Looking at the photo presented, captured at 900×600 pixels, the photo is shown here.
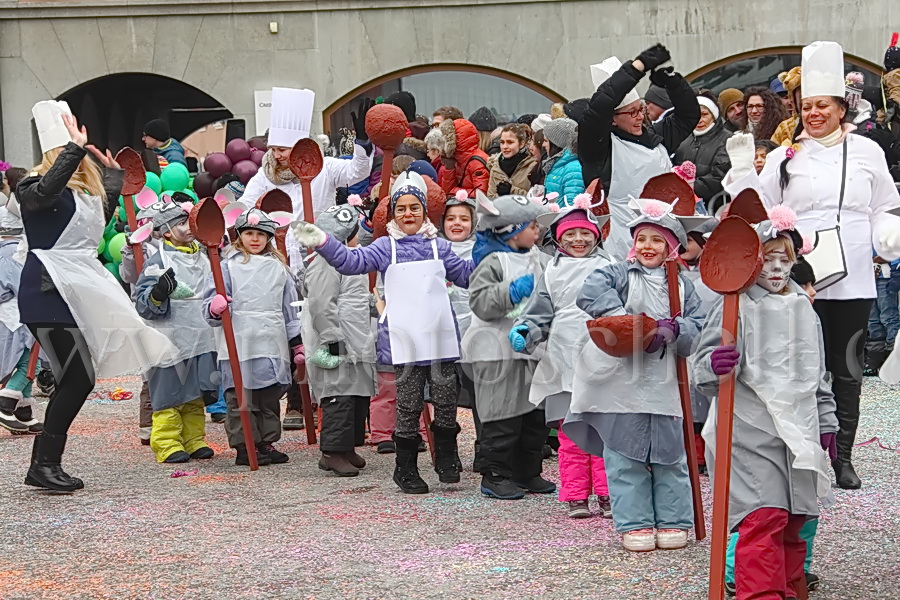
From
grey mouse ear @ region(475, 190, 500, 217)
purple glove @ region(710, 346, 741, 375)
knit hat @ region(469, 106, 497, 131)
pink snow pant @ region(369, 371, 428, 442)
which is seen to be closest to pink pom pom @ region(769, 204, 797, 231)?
purple glove @ region(710, 346, 741, 375)

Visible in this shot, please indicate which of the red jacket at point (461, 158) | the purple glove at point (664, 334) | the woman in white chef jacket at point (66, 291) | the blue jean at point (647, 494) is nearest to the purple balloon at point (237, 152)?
the red jacket at point (461, 158)

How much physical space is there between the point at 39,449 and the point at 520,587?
3230 mm

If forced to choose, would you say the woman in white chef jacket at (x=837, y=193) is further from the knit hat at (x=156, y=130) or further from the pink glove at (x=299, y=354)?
the knit hat at (x=156, y=130)

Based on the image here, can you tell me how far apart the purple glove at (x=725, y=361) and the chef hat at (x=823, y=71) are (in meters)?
2.23

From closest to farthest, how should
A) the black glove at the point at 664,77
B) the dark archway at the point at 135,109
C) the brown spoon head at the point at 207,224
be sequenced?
1. the black glove at the point at 664,77
2. the brown spoon head at the point at 207,224
3. the dark archway at the point at 135,109

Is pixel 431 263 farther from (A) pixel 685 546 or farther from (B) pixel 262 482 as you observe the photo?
(A) pixel 685 546

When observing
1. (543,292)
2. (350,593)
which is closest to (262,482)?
(543,292)

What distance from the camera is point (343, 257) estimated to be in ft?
20.8

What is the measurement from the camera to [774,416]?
4254 millimetres

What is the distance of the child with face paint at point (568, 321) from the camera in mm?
5746

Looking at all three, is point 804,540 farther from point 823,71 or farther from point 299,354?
point 299,354

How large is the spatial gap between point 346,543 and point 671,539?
4.35ft

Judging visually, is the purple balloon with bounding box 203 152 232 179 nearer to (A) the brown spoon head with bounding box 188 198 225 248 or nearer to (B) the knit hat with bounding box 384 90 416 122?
(B) the knit hat with bounding box 384 90 416 122

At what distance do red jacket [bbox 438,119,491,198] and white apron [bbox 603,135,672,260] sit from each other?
3519 mm
